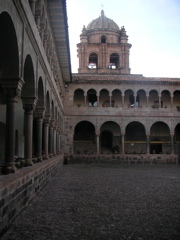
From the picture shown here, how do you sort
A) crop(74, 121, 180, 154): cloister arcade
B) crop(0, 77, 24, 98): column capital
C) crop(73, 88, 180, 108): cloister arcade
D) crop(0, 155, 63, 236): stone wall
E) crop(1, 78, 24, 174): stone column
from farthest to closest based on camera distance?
crop(73, 88, 180, 108): cloister arcade < crop(74, 121, 180, 154): cloister arcade < crop(0, 77, 24, 98): column capital < crop(1, 78, 24, 174): stone column < crop(0, 155, 63, 236): stone wall

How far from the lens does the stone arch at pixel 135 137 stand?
2978cm

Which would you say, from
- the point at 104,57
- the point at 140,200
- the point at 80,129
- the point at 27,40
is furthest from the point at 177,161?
the point at 27,40

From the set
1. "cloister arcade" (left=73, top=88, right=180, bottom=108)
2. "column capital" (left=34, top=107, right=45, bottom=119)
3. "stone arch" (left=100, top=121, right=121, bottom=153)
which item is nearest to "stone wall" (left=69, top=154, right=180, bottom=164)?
"stone arch" (left=100, top=121, right=121, bottom=153)

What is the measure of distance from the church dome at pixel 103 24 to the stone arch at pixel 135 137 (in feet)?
45.8

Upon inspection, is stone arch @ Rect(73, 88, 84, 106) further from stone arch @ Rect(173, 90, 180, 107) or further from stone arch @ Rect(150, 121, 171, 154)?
stone arch @ Rect(173, 90, 180, 107)

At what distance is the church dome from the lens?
36.8 metres

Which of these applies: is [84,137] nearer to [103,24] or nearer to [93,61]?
[93,61]

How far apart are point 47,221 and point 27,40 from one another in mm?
5060

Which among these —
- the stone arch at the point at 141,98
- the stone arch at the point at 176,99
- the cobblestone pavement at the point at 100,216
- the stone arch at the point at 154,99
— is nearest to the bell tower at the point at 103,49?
the stone arch at the point at 141,98

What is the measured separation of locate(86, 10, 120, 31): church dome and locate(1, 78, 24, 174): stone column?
31.2 m

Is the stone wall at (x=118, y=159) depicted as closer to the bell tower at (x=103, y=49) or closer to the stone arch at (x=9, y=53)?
Answer: the bell tower at (x=103, y=49)

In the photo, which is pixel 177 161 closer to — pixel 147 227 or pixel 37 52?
pixel 37 52

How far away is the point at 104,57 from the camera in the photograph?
3478 centimetres

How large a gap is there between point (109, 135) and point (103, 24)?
1551 centimetres
